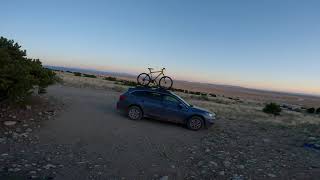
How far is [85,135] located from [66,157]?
102 inches

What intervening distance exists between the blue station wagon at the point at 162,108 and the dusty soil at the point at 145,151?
1.21ft

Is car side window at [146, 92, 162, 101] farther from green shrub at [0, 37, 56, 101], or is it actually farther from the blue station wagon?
green shrub at [0, 37, 56, 101]

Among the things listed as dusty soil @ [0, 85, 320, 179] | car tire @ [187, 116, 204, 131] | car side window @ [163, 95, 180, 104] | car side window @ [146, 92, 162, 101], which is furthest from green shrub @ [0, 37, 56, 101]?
car tire @ [187, 116, 204, 131]

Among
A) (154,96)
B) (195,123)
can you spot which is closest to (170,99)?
(154,96)

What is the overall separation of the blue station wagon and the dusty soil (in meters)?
0.37

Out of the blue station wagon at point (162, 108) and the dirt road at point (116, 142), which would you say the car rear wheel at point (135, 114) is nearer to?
the blue station wagon at point (162, 108)

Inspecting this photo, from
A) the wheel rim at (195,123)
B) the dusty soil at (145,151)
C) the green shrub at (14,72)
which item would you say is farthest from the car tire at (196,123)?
the green shrub at (14,72)

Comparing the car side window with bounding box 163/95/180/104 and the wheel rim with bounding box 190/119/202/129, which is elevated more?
the car side window with bounding box 163/95/180/104

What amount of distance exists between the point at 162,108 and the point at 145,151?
5.21 m

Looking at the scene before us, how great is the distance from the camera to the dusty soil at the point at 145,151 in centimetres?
1044

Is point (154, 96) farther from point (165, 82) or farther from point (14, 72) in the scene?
point (14, 72)

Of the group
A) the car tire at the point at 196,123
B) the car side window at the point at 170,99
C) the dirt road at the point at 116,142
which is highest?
the car side window at the point at 170,99

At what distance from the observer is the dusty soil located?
1044 cm

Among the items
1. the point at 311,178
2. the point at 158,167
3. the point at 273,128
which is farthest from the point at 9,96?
the point at 273,128
